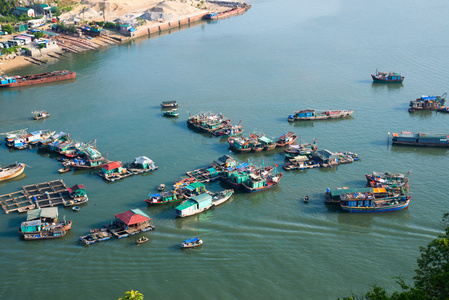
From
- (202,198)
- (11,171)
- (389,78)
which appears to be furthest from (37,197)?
(389,78)

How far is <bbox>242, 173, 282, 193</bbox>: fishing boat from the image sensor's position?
45.1 meters

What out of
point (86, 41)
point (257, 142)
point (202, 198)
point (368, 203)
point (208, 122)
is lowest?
point (368, 203)

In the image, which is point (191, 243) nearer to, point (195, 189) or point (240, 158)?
point (195, 189)

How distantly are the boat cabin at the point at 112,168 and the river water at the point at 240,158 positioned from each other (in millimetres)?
1367

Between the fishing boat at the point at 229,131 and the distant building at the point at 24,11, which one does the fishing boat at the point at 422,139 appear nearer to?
the fishing boat at the point at 229,131

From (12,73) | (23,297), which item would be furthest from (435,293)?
(12,73)

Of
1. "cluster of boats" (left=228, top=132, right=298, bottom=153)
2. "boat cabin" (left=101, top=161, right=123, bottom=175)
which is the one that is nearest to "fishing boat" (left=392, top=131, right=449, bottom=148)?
"cluster of boats" (left=228, top=132, right=298, bottom=153)

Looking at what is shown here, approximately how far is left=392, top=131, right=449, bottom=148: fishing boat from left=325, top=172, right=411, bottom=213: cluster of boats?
38.6 feet

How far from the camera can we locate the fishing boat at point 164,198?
140 feet

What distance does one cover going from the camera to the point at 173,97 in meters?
70.8

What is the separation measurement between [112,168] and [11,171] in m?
10.6

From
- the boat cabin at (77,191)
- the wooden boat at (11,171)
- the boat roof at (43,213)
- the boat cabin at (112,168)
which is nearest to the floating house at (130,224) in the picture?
the boat roof at (43,213)

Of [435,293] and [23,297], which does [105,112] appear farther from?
[435,293]

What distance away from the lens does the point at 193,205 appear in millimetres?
41125
